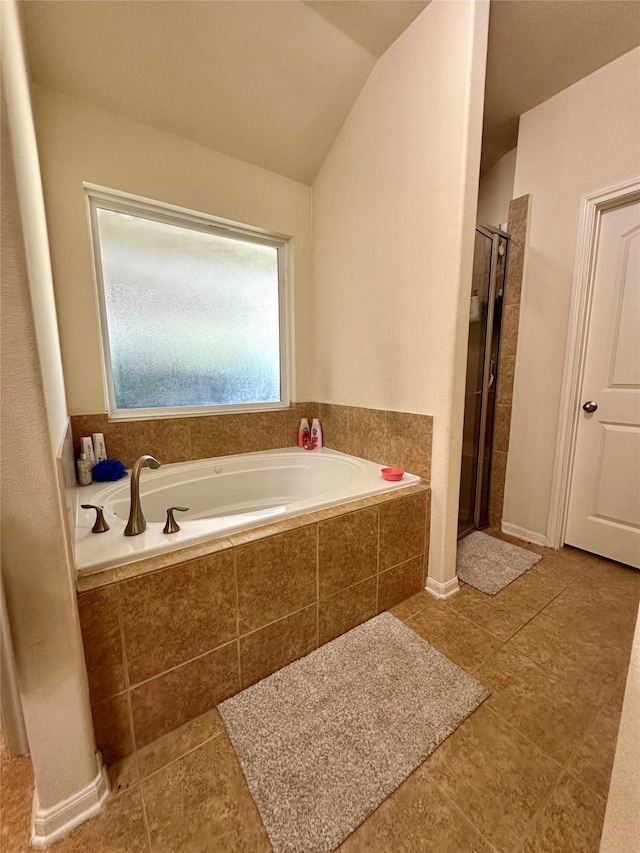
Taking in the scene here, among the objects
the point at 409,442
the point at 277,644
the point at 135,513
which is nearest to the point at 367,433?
the point at 409,442

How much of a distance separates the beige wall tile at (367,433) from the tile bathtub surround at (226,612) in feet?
1.50

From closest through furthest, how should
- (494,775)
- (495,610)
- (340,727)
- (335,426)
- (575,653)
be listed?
1. (494,775)
2. (340,727)
3. (575,653)
4. (495,610)
5. (335,426)

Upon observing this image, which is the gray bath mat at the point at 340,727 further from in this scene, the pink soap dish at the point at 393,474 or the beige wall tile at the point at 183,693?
the pink soap dish at the point at 393,474

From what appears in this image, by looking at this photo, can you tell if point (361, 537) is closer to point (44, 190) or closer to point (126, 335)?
point (126, 335)

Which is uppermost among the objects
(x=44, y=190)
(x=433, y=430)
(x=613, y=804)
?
(x=44, y=190)

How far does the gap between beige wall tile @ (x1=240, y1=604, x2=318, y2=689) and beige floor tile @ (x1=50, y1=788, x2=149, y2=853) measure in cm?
39

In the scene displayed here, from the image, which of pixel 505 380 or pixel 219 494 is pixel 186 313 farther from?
pixel 505 380

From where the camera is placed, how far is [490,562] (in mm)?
1890

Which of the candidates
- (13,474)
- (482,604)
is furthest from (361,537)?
(13,474)

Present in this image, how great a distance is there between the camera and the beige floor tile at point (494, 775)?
0.80 metres

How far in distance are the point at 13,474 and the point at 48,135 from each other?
5.97ft

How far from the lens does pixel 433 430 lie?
5.18ft

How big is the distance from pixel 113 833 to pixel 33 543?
0.75 meters

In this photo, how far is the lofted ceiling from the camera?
1379 mm
